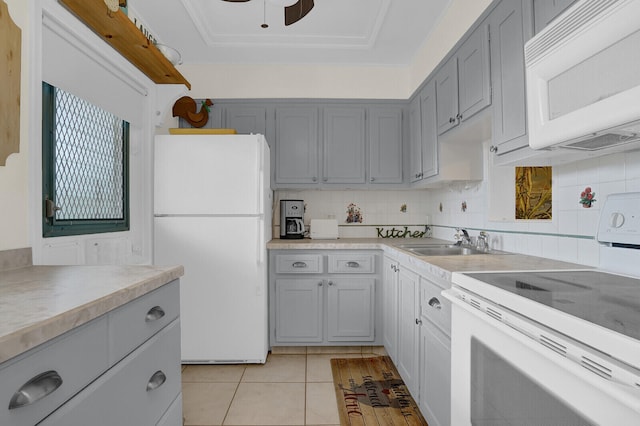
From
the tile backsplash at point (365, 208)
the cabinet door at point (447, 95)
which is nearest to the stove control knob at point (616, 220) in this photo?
the cabinet door at point (447, 95)

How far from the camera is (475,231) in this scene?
253 cm

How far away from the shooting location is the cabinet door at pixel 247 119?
10.7 ft

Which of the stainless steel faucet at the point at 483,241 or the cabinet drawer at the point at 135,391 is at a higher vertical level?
the stainless steel faucet at the point at 483,241

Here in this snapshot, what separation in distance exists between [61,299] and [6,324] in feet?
0.64

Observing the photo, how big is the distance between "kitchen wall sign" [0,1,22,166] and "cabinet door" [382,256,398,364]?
6.91 ft

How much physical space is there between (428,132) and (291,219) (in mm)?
1422

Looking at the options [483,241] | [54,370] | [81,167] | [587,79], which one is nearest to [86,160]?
[81,167]

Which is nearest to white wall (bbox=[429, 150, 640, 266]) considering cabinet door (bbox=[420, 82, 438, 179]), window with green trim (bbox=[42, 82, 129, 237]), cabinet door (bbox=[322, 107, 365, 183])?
cabinet door (bbox=[420, 82, 438, 179])

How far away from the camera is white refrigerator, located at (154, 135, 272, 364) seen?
2.62m

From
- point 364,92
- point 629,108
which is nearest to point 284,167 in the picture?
point 364,92

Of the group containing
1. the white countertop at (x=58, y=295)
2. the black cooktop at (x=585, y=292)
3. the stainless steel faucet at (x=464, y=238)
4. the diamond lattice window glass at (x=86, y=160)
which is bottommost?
the black cooktop at (x=585, y=292)

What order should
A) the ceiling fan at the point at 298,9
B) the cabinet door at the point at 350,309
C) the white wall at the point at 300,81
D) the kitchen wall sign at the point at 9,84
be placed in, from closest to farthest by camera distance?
the kitchen wall sign at the point at 9,84, the ceiling fan at the point at 298,9, the cabinet door at the point at 350,309, the white wall at the point at 300,81

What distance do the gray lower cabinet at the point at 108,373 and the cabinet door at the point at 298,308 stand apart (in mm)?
1565

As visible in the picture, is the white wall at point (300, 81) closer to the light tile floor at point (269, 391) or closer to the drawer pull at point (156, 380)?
the light tile floor at point (269, 391)
